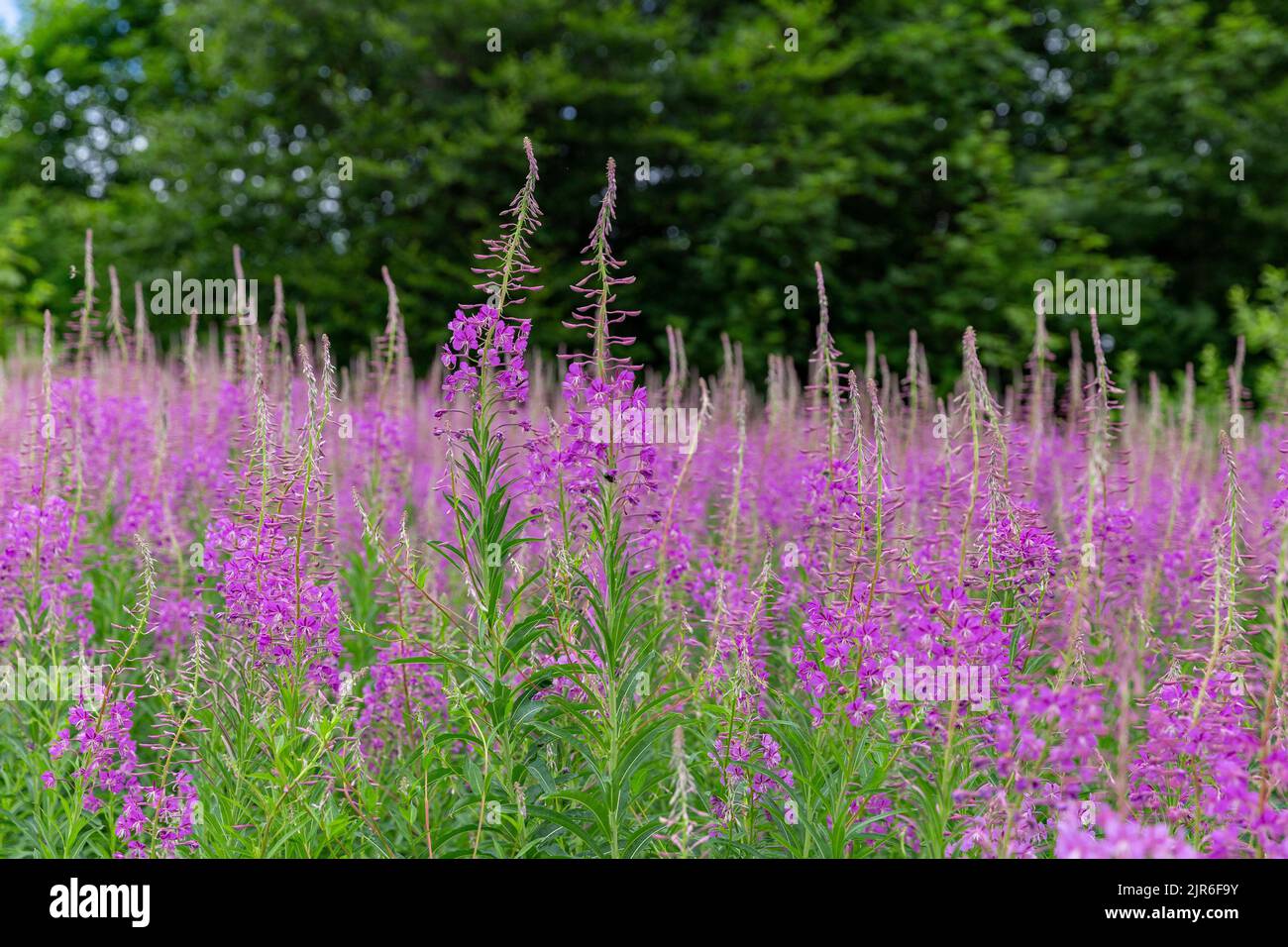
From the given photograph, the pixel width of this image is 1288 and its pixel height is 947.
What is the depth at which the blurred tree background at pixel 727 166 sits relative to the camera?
1925cm

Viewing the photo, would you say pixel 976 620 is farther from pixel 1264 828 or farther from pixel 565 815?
pixel 565 815

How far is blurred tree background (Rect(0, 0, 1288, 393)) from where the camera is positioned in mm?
19250

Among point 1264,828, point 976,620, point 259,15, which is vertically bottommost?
point 1264,828

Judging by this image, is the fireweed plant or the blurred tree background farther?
the blurred tree background

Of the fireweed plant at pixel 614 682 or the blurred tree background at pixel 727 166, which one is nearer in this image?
the fireweed plant at pixel 614 682

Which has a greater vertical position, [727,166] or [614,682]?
[727,166]

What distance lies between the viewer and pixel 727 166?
19.0 metres

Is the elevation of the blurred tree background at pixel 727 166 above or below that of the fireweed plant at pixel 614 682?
above

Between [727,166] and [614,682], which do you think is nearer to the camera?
[614,682]

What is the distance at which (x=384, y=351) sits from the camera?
689cm

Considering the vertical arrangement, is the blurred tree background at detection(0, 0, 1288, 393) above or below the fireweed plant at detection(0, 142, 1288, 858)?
above

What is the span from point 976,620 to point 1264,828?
3.20 ft
